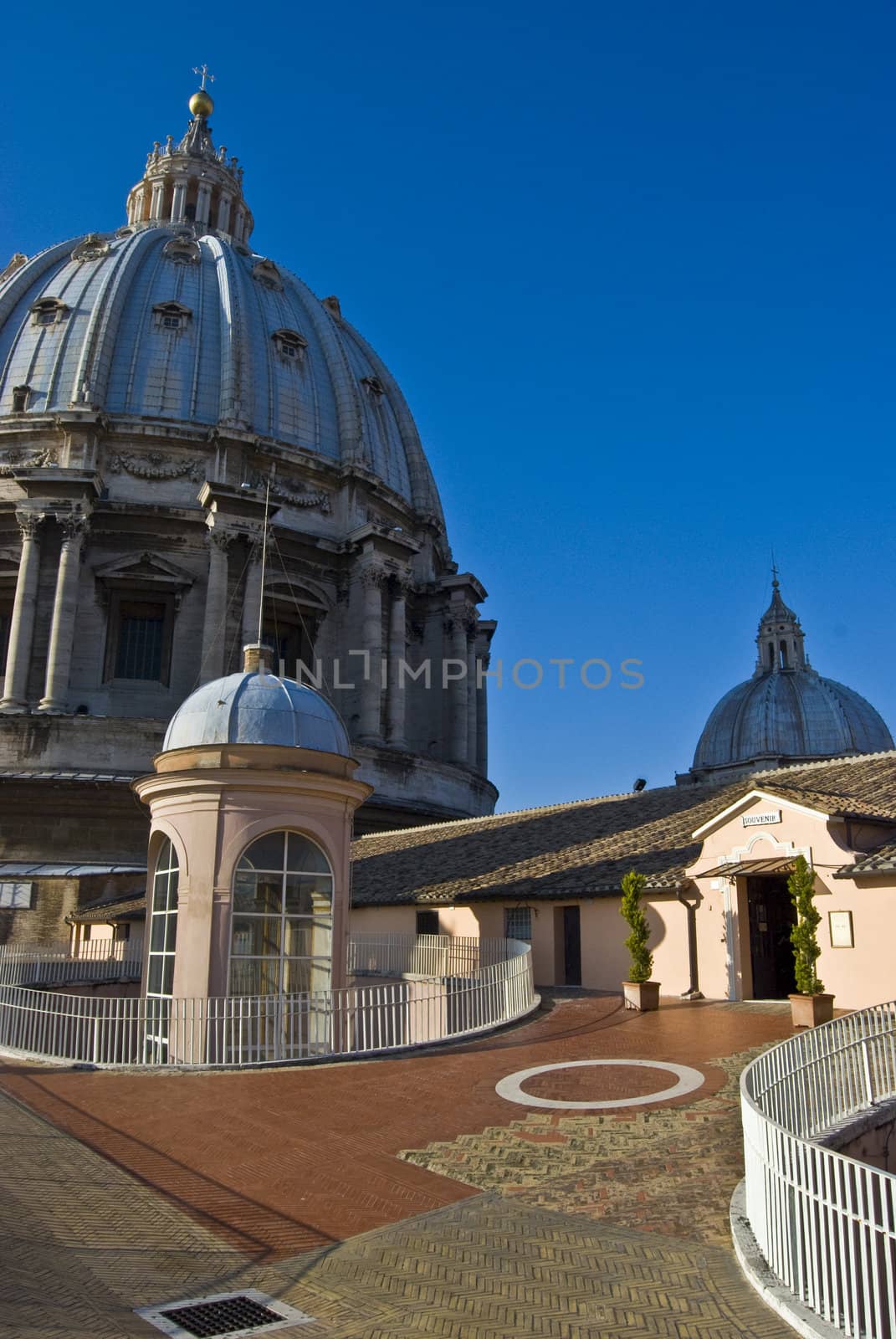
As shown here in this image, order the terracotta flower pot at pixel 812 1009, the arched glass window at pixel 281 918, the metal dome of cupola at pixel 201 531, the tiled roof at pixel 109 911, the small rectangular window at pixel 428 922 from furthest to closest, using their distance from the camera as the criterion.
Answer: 1. the metal dome of cupola at pixel 201 531
2. the tiled roof at pixel 109 911
3. the small rectangular window at pixel 428 922
4. the arched glass window at pixel 281 918
5. the terracotta flower pot at pixel 812 1009

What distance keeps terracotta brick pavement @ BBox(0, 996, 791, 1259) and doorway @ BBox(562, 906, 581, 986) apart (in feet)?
20.7

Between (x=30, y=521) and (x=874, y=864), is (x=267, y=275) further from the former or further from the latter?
(x=874, y=864)

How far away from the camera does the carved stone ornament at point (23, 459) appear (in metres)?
45.9

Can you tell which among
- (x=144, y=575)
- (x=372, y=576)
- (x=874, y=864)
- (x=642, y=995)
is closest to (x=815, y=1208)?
(x=874, y=864)

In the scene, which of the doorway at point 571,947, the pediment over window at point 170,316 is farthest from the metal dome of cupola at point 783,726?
the doorway at point 571,947

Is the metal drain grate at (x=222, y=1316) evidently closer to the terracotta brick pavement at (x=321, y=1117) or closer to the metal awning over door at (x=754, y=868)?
the terracotta brick pavement at (x=321, y=1117)

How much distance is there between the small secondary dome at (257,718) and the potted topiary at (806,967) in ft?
31.2

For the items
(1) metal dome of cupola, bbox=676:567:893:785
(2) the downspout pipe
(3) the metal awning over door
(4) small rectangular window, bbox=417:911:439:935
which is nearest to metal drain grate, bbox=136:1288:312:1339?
(3) the metal awning over door

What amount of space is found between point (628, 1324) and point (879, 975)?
14.3m

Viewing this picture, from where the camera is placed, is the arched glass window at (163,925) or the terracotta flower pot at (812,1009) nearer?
the terracotta flower pot at (812,1009)

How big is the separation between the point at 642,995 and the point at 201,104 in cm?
6908

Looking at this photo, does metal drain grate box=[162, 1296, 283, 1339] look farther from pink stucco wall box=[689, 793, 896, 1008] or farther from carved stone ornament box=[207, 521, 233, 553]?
carved stone ornament box=[207, 521, 233, 553]

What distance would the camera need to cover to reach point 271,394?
170ft

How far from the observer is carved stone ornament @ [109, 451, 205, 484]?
47062 mm
